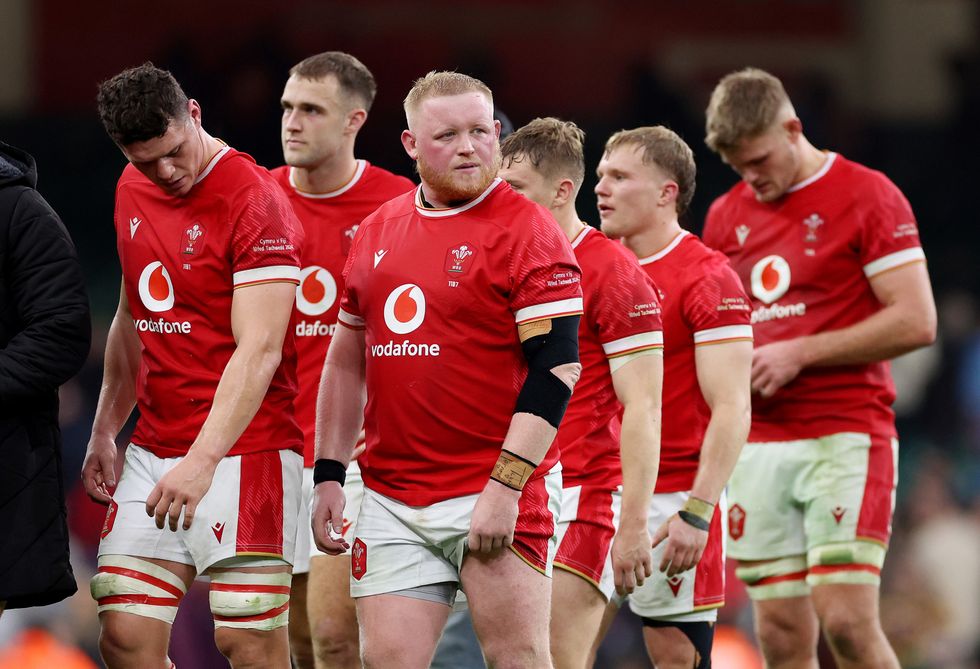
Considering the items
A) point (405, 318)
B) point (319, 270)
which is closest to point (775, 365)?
point (319, 270)

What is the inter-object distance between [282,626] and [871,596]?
2.51m

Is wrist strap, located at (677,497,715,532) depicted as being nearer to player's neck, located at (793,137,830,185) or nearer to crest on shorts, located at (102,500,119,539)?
player's neck, located at (793,137,830,185)

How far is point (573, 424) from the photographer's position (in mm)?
5270

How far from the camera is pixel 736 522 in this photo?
6512mm

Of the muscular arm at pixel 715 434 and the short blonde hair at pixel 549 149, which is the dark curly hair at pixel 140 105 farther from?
the muscular arm at pixel 715 434

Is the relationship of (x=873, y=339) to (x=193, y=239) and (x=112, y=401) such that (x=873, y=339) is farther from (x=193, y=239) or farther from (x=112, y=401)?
(x=112, y=401)

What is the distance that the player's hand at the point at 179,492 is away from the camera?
453 cm

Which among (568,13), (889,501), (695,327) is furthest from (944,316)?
(695,327)

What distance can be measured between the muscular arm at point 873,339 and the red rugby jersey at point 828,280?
0.09m

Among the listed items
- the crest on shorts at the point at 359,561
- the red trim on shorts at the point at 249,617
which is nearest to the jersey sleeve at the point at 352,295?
the crest on shorts at the point at 359,561

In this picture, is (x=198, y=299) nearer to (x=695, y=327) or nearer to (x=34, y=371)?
(x=34, y=371)

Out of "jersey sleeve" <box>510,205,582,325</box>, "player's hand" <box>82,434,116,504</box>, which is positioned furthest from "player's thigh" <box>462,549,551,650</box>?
"player's hand" <box>82,434,116,504</box>

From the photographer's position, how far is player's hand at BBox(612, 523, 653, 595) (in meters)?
5.00

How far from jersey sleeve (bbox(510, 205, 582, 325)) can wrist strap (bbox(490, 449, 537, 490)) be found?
15.8 inches
